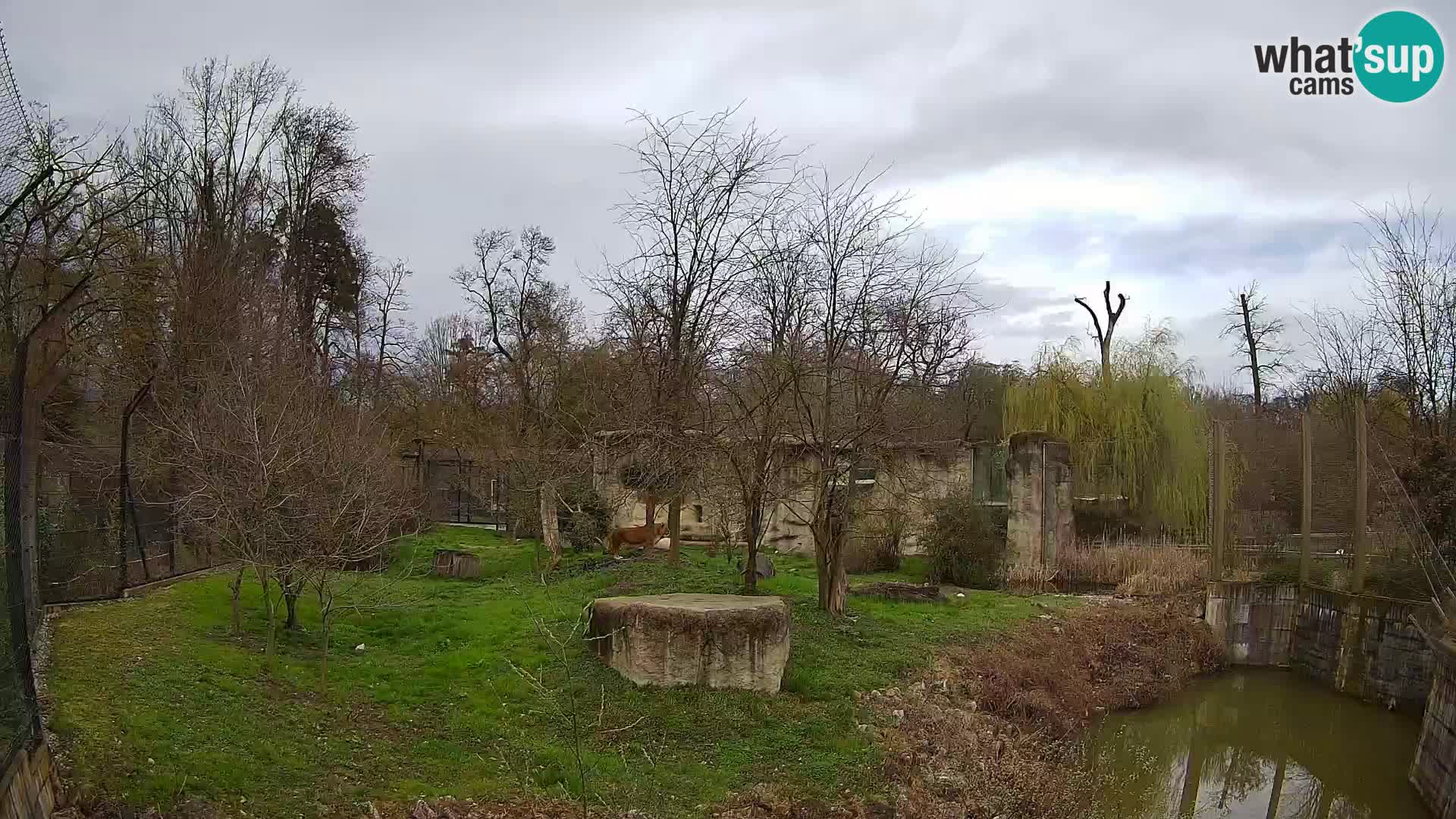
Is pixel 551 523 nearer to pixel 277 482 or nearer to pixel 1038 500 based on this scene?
pixel 277 482

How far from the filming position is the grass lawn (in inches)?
282

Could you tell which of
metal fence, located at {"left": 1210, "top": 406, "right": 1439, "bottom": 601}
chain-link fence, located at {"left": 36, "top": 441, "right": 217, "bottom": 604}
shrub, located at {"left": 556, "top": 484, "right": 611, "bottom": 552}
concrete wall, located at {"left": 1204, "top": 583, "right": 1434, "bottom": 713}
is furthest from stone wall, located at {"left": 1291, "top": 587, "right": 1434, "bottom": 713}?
chain-link fence, located at {"left": 36, "top": 441, "right": 217, "bottom": 604}

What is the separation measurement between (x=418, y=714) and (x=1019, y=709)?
7046 mm

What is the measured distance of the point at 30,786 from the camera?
543cm

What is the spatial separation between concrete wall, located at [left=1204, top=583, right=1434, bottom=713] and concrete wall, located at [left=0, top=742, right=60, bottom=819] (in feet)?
49.1

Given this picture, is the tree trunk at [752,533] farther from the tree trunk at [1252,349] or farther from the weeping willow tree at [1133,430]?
the tree trunk at [1252,349]

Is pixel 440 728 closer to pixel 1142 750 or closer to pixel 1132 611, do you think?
pixel 1142 750

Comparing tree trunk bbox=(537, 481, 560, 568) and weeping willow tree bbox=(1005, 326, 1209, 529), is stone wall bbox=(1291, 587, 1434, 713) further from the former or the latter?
tree trunk bbox=(537, 481, 560, 568)

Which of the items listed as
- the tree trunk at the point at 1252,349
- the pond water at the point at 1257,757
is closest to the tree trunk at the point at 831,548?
the pond water at the point at 1257,757

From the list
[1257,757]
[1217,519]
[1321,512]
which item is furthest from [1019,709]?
[1321,512]

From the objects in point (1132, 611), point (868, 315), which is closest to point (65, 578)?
point (868, 315)

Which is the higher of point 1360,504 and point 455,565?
point 1360,504

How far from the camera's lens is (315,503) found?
11.0 m

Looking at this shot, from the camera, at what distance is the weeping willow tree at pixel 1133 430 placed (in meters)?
21.8
